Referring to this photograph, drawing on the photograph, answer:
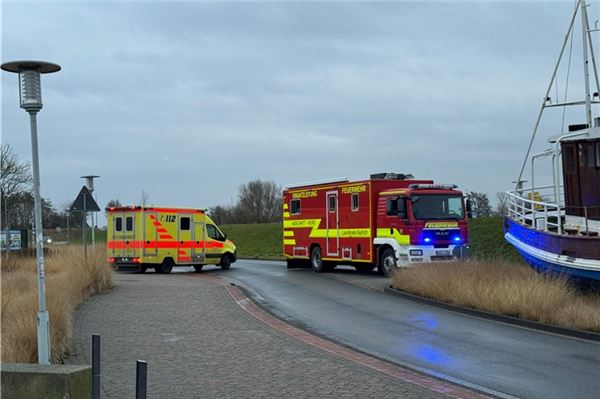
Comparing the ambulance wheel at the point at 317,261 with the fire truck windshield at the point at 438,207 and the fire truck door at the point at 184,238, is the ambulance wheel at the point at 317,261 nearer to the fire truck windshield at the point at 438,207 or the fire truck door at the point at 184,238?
the fire truck windshield at the point at 438,207

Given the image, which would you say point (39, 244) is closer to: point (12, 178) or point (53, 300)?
point (53, 300)

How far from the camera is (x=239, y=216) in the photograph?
88.4 meters

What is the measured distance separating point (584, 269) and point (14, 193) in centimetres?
3266

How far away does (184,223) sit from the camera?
87.8ft

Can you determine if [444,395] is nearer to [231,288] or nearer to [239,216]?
[231,288]

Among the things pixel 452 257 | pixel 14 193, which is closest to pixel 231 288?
pixel 452 257

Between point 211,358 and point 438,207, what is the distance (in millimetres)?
12795

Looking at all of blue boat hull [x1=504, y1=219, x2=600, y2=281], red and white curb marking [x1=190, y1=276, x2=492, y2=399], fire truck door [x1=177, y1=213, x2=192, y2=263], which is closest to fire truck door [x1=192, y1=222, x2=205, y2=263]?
fire truck door [x1=177, y1=213, x2=192, y2=263]

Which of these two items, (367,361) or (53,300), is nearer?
(367,361)

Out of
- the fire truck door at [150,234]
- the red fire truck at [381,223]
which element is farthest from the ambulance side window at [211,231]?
the red fire truck at [381,223]

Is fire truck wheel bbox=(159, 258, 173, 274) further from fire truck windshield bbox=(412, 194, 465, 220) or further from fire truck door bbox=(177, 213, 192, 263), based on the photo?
fire truck windshield bbox=(412, 194, 465, 220)

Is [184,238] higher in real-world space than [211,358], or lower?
higher

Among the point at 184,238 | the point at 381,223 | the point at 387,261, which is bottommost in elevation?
the point at 387,261

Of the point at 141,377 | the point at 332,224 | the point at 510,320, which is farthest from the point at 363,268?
the point at 141,377
